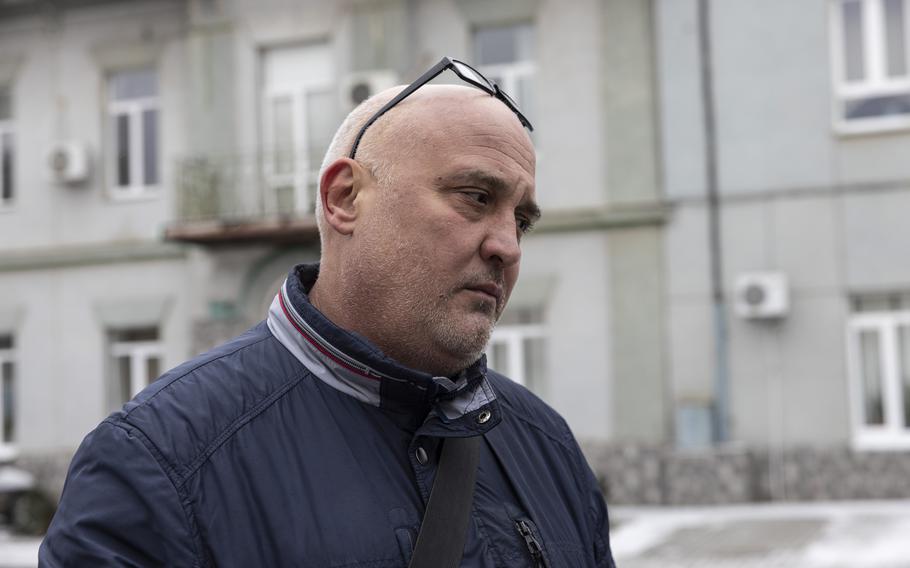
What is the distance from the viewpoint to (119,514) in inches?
64.7

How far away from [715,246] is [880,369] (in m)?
2.55

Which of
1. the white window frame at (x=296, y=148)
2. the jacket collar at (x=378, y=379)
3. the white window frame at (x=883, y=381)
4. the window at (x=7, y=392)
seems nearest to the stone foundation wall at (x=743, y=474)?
the white window frame at (x=883, y=381)

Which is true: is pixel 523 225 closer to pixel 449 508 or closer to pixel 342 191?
pixel 342 191

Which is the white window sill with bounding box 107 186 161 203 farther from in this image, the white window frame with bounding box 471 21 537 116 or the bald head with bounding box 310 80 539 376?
the bald head with bounding box 310 80 539 376

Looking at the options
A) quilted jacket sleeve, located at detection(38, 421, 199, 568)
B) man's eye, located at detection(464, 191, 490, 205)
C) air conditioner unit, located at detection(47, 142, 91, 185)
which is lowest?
quilted jacket sleeve, located at detection(38, 421, 199, 568)

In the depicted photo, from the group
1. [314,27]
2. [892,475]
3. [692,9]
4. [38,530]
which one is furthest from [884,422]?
[38,530]

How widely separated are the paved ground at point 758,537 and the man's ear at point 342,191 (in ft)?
27.8

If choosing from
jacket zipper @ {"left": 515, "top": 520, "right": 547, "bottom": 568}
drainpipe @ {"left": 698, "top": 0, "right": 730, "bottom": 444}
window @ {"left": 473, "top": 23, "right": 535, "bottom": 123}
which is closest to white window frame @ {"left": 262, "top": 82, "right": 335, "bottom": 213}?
window @ {"left": 473, "top": 23, "right": 535, "bottom": 123}

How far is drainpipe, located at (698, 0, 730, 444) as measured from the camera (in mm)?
14055

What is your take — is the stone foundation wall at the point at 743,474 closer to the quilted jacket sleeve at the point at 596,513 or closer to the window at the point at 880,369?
the window at the point at 880,369

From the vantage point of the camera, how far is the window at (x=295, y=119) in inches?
625

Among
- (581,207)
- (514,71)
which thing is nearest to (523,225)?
(581,207)

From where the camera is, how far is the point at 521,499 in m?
2.06

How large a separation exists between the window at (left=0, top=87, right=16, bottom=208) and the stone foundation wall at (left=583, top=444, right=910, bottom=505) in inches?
411
